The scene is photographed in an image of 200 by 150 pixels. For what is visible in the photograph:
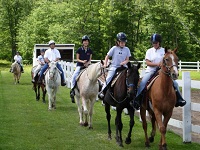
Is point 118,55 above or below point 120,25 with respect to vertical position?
below

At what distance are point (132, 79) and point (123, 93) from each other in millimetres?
567

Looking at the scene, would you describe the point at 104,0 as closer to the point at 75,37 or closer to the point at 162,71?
the point at 75,37

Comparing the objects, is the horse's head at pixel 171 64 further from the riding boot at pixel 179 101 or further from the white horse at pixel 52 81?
the white horse at pixel 52 81

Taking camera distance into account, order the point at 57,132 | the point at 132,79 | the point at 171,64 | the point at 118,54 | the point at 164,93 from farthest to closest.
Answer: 1. the point at 57,132
2. the point at 118,54
3. the point at 132,79
4. the point at 164,93
5. the point at 171,64

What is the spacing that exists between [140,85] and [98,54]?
52631 mm

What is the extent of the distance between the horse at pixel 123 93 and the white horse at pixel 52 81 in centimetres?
594

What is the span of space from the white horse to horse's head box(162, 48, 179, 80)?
26.2 feet

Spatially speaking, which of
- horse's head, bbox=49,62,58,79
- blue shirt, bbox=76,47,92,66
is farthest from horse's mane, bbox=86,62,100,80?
horse's head, bbox=49,62,58,79

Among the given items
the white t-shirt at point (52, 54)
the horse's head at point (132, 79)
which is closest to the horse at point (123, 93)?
the horse's head at point (132, 79)

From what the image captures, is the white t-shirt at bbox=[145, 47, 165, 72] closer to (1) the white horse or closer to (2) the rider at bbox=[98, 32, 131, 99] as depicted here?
(2) the rider at bbox=[98, 32, 131, 99]

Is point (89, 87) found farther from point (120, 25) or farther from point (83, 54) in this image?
point (120, 25)

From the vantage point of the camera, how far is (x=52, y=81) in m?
16.2

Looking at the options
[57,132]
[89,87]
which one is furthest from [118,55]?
[57,132]

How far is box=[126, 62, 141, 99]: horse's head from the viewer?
9.05 m
